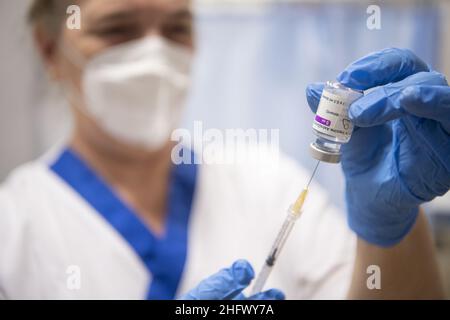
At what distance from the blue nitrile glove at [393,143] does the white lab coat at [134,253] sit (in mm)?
121

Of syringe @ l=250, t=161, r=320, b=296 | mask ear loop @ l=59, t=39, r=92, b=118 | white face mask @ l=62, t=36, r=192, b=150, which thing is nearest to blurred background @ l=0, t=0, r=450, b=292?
mask ear loop @ l=59, t=39, r=92, b=118

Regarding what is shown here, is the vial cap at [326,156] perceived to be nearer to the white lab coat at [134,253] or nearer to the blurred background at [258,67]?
the white lab coat at [134,253]

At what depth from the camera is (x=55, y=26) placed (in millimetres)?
1084

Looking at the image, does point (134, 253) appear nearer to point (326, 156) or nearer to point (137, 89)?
point (137, 89)

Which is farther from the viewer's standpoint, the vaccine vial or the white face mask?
the white face mask

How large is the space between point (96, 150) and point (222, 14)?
2.32 feet

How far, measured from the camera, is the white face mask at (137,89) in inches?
39.1

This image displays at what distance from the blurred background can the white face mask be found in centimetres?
35

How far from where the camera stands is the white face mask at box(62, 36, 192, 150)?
992 millimetres

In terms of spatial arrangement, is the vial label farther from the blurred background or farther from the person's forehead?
the blurred background

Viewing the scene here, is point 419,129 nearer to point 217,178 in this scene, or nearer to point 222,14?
point 217,178

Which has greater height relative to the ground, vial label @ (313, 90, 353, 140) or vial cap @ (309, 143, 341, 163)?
vial label @ (313, 90, 353, 140)

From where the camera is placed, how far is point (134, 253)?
965 millimetres

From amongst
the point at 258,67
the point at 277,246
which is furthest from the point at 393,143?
the point at 258,67
